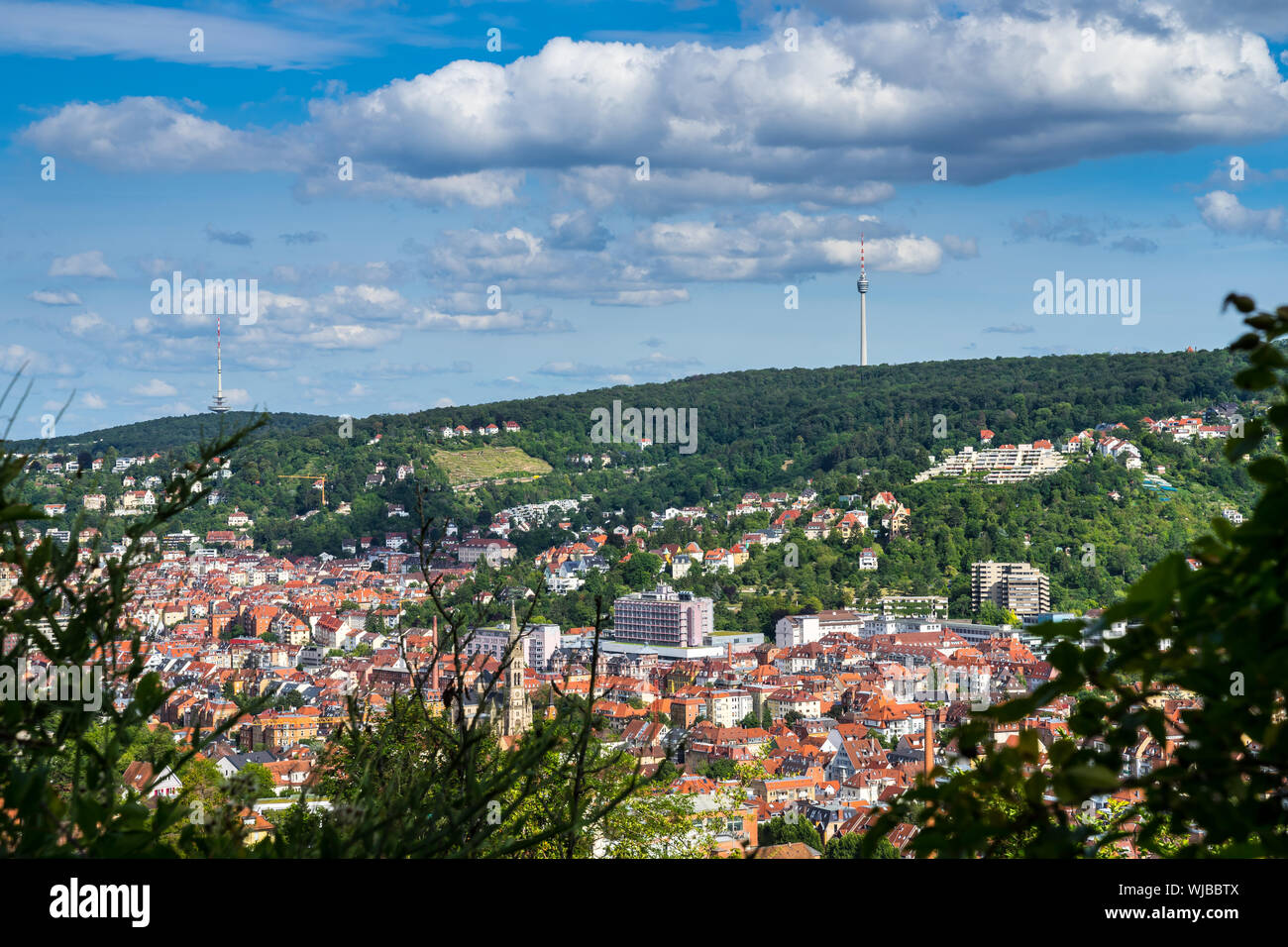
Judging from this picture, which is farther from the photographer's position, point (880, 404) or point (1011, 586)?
point (880, 404)

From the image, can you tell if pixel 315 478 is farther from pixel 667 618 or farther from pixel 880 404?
pixel 880 404

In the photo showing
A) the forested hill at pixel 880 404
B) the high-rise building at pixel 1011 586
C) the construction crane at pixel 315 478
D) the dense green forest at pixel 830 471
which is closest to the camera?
the high-rise building at pixel 1011 586

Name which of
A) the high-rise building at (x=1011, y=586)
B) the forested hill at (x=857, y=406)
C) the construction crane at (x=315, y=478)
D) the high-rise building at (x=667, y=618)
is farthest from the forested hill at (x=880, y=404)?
the high-rise building at (x=667, y=618)

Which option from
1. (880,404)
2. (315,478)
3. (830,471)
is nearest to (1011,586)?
(830,471)

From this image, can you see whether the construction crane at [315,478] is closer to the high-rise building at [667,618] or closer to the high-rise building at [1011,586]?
the high-rise building at [667,618]

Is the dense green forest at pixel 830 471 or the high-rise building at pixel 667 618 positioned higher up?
the dense green forest at pixel 830 471

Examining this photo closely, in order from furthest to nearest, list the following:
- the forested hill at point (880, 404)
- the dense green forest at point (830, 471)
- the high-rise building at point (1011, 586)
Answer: the forested hill at point (880, 404) → the dense green forest at point (830, 471) → the high-rise building at point (1011, 586)

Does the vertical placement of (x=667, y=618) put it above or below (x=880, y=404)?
below
